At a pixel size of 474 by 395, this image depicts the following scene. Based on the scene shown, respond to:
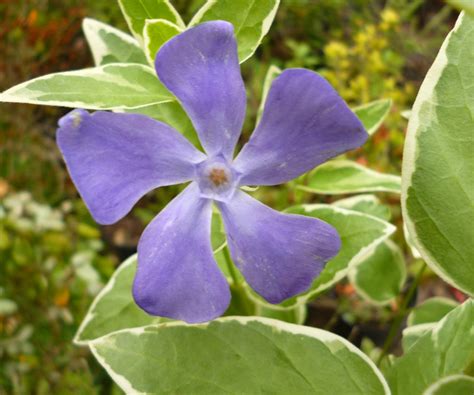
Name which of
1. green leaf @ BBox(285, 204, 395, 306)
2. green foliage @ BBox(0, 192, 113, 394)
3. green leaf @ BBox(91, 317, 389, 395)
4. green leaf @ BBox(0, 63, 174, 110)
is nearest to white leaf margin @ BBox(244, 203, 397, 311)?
green leaf @ BBox(285, 204, 395, 306)

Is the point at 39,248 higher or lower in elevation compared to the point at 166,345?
lower

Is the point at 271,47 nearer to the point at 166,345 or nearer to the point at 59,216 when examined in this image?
the point at 59,216

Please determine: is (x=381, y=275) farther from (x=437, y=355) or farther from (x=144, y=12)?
(x=144, y=12)

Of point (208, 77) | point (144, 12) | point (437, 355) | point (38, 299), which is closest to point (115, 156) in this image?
point (208, 77)

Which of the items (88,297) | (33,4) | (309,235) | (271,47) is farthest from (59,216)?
(271,47)

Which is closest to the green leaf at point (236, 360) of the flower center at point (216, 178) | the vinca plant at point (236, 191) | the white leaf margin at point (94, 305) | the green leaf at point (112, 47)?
the vinca plant at point (236, 191)

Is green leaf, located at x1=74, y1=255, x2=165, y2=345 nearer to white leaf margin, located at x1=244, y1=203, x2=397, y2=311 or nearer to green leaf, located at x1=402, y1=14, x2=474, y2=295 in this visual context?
white leaf margin, located at x1=244, y1=203, x2=397, y2=311
